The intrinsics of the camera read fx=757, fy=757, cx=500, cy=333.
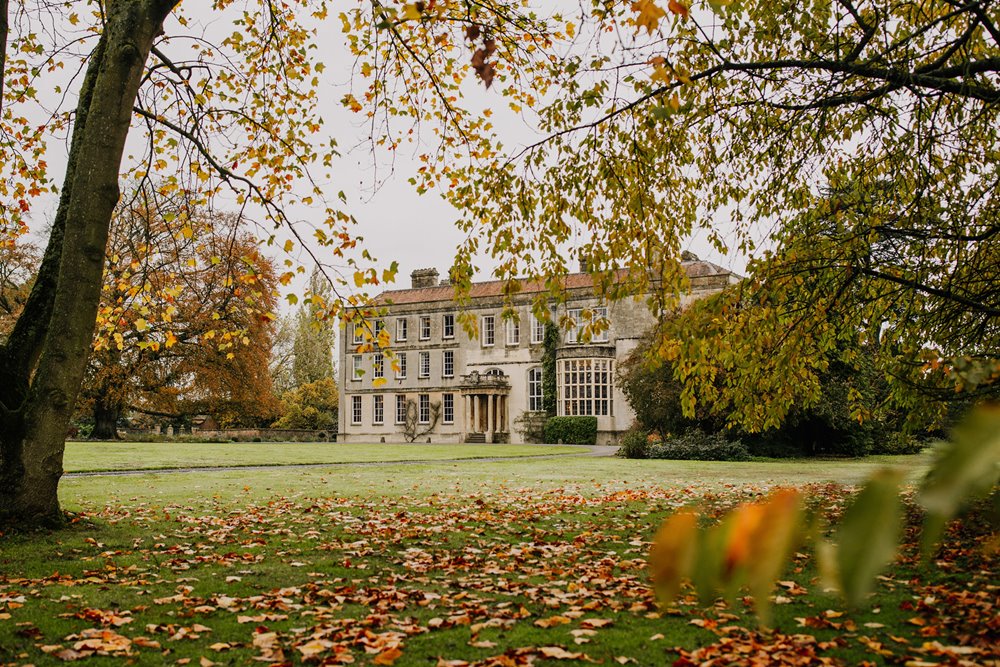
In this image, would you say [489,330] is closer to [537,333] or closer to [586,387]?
[537,333]

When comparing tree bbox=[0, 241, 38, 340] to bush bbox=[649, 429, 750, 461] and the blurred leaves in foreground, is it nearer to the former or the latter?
bush bbox=[649, 429, 750, 461]

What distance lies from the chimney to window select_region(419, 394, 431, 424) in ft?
26.9

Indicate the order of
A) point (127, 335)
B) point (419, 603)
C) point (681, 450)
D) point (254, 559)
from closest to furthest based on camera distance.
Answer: point (419, 603) → point (254, 559) → point (681, 450) → point (127, 335)

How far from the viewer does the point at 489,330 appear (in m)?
45.3

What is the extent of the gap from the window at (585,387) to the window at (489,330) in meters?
5.88

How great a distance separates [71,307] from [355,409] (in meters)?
42.7

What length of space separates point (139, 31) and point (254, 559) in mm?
5591

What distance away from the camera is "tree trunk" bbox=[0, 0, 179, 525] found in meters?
7.34

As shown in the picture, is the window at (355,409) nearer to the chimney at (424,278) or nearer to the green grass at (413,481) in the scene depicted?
the chimney at (424,278)

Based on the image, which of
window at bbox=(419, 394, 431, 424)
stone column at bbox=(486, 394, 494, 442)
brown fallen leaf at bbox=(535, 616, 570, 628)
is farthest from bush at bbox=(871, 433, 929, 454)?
brown fallen leaf at bbox=(535, 616, 570, 628)

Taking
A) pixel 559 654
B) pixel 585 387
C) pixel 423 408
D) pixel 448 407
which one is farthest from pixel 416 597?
pixel 423 408

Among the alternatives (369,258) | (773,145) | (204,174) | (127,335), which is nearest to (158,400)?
(127,335)

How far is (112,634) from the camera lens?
14.2 feet

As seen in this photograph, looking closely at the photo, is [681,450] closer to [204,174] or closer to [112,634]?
[204,174]
